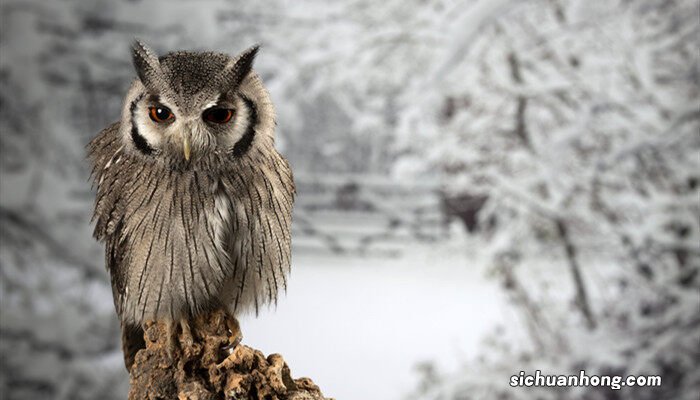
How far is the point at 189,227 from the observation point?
98 centimetres

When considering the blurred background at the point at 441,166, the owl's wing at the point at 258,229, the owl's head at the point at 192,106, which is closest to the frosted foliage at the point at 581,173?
the blurred background at the point at 441,166

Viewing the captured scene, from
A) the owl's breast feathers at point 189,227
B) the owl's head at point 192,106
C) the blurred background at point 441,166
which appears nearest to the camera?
the owl's head at point 192,106

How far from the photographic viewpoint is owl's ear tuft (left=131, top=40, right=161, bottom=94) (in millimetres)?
886

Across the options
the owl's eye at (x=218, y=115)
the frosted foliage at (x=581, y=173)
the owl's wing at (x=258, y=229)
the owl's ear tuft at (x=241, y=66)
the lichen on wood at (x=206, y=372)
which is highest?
the frosted foliage at (x=581, y=173)

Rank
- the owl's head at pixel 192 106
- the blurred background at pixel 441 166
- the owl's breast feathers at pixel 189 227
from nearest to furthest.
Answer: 1. the owl's head at pixel 192 106
2. the owl's breast feathers at pixel 189 227
3. the blurred background at pixel 441 166

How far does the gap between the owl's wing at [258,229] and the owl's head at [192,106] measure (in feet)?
0.17

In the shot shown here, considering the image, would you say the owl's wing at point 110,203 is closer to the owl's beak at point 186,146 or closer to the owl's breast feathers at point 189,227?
the owl's breast feathers at point 189,227

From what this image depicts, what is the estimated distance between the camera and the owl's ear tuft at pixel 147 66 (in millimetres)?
886

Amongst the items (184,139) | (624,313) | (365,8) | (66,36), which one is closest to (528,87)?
(365,8)

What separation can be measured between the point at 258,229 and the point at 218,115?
193 mm

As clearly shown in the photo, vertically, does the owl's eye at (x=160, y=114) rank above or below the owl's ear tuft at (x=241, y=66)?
below

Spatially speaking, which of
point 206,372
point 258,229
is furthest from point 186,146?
point 206,372

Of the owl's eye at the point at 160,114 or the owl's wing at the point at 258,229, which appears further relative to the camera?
the owl's wing at the point at 258,229

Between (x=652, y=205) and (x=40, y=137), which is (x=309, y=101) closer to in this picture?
(x=40, y=137)
